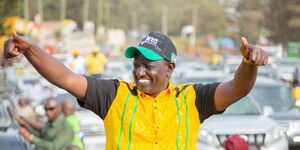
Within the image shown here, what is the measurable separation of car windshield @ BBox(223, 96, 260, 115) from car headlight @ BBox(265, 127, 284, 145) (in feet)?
3.59

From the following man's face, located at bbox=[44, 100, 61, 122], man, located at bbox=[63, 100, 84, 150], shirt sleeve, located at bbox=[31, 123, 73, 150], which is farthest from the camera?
man, located at bbox=[63, 100, 84, 150]

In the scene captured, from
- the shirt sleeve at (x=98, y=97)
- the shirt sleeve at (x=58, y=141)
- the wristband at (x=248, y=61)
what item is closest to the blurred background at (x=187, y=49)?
the shirt sleeve at (x=58, y=141)

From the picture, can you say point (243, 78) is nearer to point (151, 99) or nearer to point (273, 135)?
point (151, 99)

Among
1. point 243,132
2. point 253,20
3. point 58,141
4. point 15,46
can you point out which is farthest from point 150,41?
point 253,20

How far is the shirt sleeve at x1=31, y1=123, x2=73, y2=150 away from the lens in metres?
10.2

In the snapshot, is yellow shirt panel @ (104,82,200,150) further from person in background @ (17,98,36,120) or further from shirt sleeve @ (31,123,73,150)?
person in background @ (17,98,36,120)

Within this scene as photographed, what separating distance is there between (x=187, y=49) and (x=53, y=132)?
4102 inches

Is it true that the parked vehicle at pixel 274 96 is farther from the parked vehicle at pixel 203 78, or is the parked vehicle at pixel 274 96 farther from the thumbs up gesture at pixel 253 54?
the thumbs up gesture at pixel 253 54

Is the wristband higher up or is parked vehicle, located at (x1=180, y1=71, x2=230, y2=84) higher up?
the wristband

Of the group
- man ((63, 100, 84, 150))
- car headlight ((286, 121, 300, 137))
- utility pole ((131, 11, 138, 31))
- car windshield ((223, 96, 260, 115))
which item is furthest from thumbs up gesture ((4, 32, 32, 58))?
utility pole ((131, 11, 138, 31))

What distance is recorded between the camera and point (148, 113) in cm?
464

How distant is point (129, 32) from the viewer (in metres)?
148

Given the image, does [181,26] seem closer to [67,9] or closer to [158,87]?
[67,9]

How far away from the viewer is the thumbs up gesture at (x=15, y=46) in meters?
4.21
